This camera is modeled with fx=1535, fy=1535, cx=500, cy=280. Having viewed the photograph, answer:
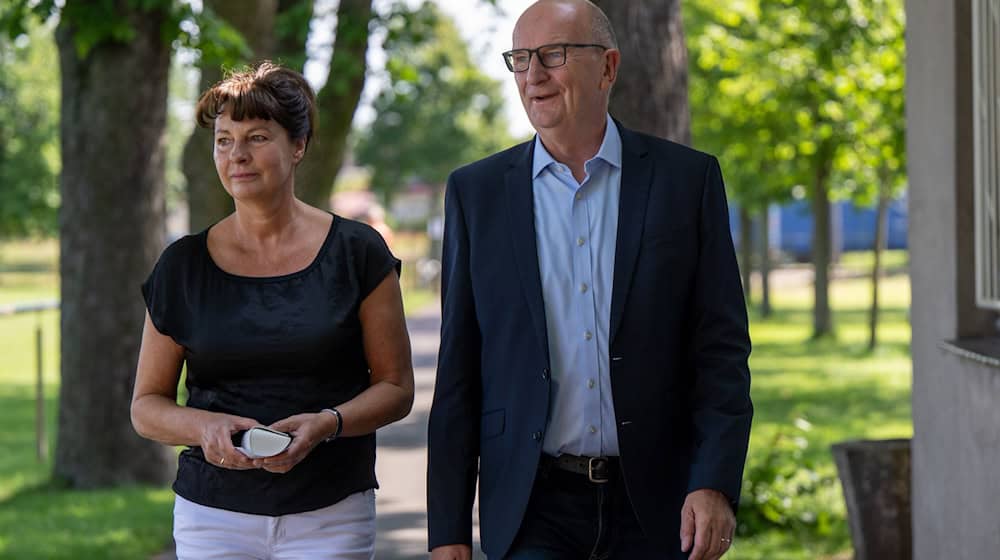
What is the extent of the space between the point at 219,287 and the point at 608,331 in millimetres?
950

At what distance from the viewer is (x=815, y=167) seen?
26.7m

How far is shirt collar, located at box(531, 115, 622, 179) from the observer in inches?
144

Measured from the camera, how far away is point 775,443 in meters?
9.84

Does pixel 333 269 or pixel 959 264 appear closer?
pixel 333 269

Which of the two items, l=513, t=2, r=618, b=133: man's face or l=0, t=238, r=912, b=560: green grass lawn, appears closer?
l=513, t=2, r=618, b=133: man's face

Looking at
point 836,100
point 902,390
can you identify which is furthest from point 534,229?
point 836,100

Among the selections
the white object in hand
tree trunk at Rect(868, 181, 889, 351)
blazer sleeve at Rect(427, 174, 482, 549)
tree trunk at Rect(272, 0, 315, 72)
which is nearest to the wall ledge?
blazer sleeve at Rect(427, 174, 482, 549)

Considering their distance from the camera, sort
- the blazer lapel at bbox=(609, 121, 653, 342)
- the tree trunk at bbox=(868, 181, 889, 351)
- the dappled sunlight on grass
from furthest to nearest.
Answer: the tree trunk at bbox=(868, 181, 889, 351)
the dappled sunlight on grass
the blazer lapel at bbox=(609, 121, 653, 342)

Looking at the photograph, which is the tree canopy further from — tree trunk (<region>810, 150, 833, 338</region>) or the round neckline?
the round neckline

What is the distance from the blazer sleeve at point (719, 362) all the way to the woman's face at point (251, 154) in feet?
3.33

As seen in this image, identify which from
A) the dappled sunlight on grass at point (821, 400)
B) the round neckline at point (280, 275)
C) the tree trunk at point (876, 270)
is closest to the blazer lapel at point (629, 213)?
the round neckline at point (280, 275)

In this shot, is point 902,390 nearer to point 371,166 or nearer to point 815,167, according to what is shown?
point 815,167

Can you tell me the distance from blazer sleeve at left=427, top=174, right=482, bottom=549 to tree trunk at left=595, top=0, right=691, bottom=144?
3528 mm

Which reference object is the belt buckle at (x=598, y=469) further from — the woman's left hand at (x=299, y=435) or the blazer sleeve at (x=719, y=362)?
the woman's left hand at (x=299, y=435)
